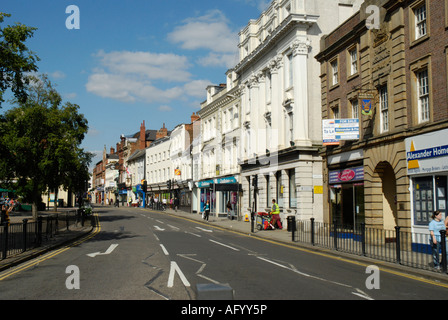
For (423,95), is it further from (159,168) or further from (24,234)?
(159,168)

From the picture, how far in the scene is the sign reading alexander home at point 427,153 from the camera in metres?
15.5

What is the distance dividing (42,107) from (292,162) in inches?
742

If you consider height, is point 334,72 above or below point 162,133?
below

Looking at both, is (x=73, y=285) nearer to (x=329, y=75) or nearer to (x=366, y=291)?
(x=366, y=291)

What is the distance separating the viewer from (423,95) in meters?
17.1

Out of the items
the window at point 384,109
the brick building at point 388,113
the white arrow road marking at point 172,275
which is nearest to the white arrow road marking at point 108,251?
the white arrow road marking at point 172,275

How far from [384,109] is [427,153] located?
13.5 ft

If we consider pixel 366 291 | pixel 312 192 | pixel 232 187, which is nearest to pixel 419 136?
pixel 366 291

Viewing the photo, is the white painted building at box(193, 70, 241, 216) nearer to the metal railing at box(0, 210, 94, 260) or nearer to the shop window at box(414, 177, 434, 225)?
the metal railing at box(0, 210, 94, 260)

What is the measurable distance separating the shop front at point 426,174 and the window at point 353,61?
6.70 metres

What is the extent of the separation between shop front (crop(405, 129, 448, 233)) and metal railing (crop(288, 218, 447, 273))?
5.08 ft
